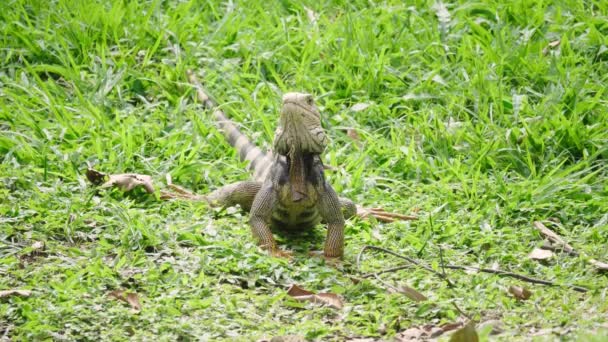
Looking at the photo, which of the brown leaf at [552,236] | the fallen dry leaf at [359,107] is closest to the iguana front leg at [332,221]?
the brown leaf at [552,236]

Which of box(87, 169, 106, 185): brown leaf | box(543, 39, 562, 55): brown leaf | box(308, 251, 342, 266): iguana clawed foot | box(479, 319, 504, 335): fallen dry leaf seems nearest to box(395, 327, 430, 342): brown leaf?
box(479, 319, 504, 335): fallen dry leaf

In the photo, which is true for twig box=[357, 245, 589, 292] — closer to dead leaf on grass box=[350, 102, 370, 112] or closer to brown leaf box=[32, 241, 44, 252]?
brown leaf box=[32, 241, 44, 252]

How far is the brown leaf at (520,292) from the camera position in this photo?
20.1 ft

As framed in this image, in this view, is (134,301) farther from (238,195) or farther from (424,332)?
(238,195)

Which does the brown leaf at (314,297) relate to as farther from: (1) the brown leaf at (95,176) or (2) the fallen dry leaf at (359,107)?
(2) the fallen dry leaf at (359,107)

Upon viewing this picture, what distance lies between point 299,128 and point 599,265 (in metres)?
1.97

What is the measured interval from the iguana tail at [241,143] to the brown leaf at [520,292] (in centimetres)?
211

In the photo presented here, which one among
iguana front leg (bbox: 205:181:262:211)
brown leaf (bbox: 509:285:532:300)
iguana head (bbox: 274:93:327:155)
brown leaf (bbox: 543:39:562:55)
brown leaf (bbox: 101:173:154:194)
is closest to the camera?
brown leaf (bbox: 509:285:532:300)

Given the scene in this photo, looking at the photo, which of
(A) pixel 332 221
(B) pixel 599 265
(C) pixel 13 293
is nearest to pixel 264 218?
(A) pixel 332 221

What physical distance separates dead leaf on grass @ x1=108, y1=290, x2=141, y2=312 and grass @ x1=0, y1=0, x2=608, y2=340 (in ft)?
0.22

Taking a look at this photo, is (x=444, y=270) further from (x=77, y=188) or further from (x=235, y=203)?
(x=77, y=188)

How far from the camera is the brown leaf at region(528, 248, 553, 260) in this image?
6.88 metres

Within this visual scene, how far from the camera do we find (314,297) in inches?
240

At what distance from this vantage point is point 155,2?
10.1 meters
